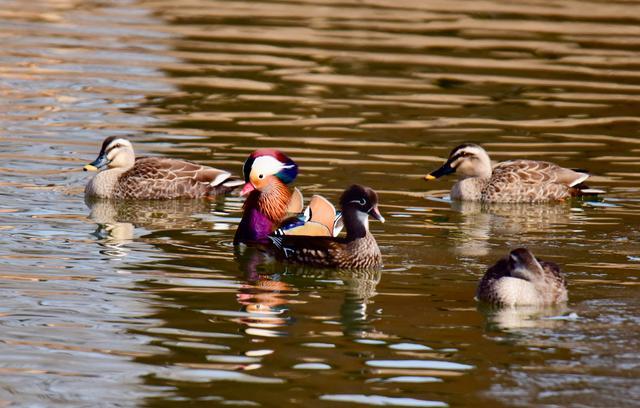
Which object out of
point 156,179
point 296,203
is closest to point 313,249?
point 296,203

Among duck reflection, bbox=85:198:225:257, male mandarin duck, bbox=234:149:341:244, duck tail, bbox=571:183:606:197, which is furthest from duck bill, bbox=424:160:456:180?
male mandarin duck, bbox=234:149:341:244

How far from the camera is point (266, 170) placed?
15.3 metres

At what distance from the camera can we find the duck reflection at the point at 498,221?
48.7 ft

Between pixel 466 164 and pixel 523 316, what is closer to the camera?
pixel 523 316

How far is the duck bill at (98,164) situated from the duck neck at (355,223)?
482cm

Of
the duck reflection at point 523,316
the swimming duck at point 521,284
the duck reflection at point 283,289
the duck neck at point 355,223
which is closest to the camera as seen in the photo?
the duck reflection at point 523,316

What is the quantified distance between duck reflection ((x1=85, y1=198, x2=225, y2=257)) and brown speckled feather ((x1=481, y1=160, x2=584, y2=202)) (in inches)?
128

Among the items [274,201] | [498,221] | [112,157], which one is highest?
[112,157]

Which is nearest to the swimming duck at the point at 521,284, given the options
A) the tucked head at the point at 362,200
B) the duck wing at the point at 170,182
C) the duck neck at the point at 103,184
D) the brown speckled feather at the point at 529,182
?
the tucked head at the point at 362,200

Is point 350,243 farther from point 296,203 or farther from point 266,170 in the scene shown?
point 296,203

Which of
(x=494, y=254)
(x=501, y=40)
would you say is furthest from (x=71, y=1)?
(x=494, y=254)

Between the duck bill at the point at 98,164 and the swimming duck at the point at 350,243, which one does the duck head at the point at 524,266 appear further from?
the duck bill at the point at 98,164

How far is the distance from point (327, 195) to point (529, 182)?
2.48 meters

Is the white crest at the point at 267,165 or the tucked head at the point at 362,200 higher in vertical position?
the white crest at the point at 267,165
